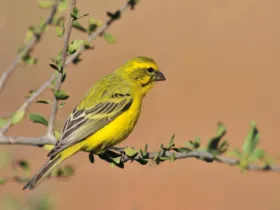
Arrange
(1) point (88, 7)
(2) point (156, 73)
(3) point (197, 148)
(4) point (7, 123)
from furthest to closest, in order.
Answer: (1) point (88, 7), (2) point (156, 73), (4) point (7, 123), (3) point (197, 148)

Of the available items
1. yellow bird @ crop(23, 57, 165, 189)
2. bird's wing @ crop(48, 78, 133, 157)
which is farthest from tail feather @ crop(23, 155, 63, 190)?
bird's wing @ crop(48, 78, 133, 157)

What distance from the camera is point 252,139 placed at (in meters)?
2.37

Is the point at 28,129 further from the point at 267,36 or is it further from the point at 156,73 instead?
the point at 156,73

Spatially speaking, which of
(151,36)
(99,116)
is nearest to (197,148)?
(99,116)

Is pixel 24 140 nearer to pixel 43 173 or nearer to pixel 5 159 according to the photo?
pixel 5 159

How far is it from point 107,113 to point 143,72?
0.88 meters

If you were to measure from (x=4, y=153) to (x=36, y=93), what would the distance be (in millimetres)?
393

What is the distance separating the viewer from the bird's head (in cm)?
582

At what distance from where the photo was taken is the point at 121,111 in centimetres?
515

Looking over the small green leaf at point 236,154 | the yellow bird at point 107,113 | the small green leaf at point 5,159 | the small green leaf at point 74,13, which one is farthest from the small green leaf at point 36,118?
the small green leaf at point 236,154

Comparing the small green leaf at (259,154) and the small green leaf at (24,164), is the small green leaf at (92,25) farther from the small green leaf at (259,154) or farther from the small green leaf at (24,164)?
the small green leaf at (259,154)

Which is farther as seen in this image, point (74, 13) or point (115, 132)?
point (115, 132)

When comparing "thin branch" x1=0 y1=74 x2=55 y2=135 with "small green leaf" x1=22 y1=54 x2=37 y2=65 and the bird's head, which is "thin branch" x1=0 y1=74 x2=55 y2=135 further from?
the bird's head

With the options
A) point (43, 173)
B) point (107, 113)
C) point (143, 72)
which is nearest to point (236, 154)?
point (43, 173)
